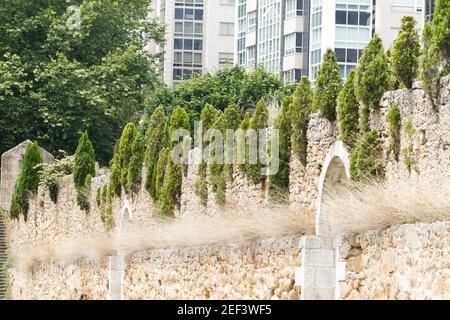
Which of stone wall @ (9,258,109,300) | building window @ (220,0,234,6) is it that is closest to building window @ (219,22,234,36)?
building window @ (220,0,234,6)

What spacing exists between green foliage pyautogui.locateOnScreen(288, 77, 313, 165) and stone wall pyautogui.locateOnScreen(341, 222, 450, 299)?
335 centimetres

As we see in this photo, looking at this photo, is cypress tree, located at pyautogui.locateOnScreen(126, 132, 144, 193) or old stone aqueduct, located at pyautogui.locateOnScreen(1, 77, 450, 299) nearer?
old stone aqueduct, located at pyautogui.locateOnScreen(1, 77, 450, 299)

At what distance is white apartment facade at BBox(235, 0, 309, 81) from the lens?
74.0 m

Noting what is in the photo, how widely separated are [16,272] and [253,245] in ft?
68.5

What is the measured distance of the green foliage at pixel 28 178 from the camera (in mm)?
42094

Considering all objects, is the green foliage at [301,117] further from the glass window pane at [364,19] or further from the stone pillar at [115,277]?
the glass window pane at [364,19]

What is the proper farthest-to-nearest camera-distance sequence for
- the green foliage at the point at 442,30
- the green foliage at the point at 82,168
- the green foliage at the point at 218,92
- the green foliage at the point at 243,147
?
the green foliage at the point at 218,92 → the green foliage at the point at 82,168 → the green foliage at the point at 243,147 → the green foliage at the point at 442,30

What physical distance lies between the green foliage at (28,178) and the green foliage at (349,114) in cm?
2319

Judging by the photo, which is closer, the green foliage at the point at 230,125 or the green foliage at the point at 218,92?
the green foliage at the point at 230,125

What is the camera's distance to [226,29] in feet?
311

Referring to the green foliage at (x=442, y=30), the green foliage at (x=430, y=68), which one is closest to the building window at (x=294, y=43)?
the green foliage at (x=430, y=68)

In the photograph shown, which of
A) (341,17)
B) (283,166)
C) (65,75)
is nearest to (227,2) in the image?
(341,17)

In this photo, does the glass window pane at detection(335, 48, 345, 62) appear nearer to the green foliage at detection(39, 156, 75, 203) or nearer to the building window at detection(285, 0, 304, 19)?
the building window at detection(285, 0, 304, 19)

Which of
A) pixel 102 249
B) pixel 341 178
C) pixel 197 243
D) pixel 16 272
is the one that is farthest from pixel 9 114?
pixel 341 178
